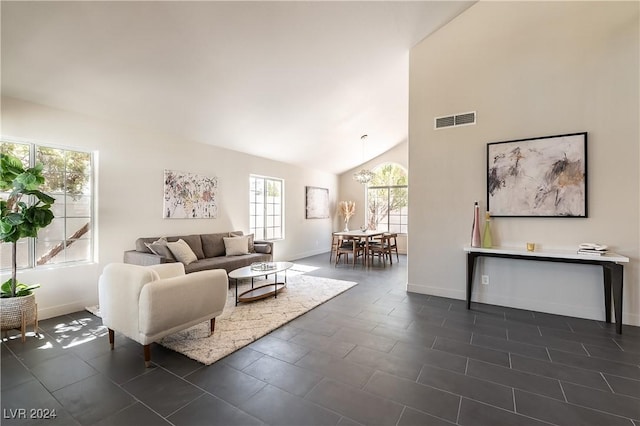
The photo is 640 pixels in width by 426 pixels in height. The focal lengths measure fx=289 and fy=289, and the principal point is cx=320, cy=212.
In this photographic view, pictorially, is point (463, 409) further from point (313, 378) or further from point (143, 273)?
point (143, 273)

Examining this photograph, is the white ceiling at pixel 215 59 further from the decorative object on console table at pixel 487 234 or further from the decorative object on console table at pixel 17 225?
the decorative object on console table at pixel 487 234

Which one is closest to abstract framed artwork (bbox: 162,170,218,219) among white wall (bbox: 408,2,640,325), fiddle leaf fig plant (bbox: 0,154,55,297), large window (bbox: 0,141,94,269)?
large window (bbox: 0,141,94,269)

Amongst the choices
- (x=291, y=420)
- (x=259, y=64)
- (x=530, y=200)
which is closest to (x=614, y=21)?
(x=530, y=200)

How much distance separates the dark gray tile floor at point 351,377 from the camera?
1722mm

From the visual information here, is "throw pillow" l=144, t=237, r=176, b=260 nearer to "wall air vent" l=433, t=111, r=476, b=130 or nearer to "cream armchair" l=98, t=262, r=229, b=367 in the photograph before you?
"cream armchair" l=98, t=262, r=229, b=367

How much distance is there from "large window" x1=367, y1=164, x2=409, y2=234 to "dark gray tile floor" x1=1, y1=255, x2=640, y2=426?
5.74 metres

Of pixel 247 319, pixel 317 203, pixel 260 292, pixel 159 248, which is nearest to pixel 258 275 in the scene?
pixel 260 292

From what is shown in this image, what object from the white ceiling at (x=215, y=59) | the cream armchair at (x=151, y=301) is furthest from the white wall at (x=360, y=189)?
the cream armchair at (x=151, y=301)

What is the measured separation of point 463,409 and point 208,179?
505 cm

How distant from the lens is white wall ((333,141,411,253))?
8.65 m

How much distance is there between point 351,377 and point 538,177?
3233mm

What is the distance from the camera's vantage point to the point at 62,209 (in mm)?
3619

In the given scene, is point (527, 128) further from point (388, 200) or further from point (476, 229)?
point (388, 200)

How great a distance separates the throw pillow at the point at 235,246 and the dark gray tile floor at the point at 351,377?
2.32 m
